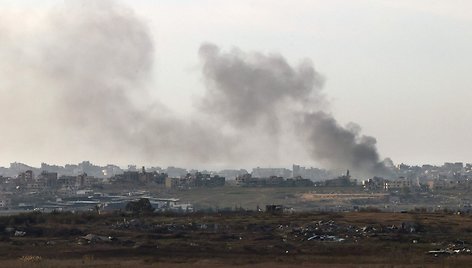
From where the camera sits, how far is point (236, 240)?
163 feet

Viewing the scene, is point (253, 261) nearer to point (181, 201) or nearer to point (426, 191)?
point (181, 201)

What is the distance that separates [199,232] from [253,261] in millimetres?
15516

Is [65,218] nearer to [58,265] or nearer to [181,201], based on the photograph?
[58,265]

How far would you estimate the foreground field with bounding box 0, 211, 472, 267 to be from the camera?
38.8 metres

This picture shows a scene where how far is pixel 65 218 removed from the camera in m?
61.6

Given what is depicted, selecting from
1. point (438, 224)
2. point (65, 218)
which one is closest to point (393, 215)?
point (438, 224)

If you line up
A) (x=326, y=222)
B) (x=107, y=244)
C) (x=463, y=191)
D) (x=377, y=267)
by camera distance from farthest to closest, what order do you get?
1. (x=463, y=191)
2. (x=326, y=222)
3. (x=107, y=244)
4. (x=377, y=267)

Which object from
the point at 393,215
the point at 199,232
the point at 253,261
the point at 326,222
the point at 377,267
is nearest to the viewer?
the point at 377,267

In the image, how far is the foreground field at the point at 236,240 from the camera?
38.8 metres

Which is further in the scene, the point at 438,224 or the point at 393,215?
the point at 393,215

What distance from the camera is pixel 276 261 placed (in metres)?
38.7

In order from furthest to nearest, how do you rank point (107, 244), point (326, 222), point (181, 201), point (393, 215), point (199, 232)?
1. point (181, 201)
2. point (393, 215)
3. point (326, 222)
4. point (199, 232)
5. point (107, 244)

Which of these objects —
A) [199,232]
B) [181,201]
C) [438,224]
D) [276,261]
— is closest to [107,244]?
[199,232]

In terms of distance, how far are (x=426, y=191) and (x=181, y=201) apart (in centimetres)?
4277
